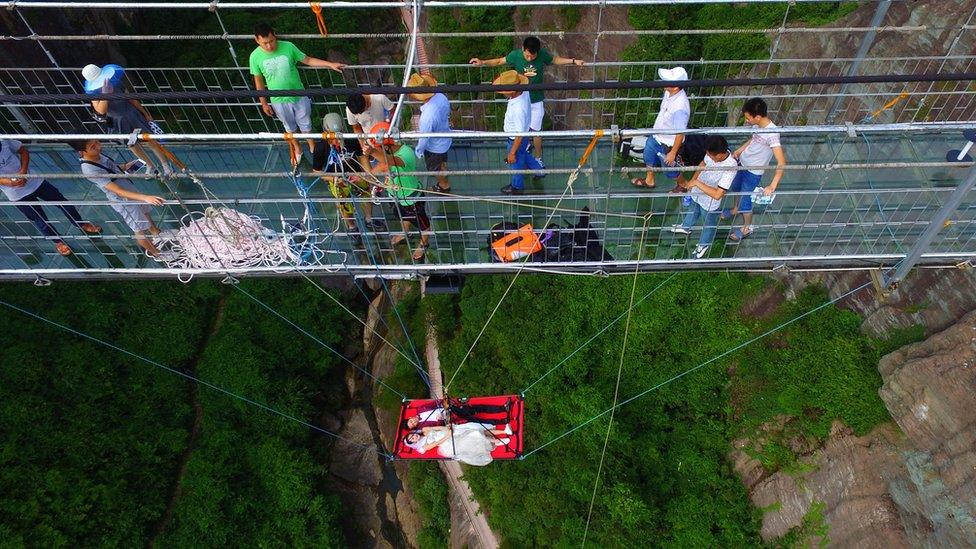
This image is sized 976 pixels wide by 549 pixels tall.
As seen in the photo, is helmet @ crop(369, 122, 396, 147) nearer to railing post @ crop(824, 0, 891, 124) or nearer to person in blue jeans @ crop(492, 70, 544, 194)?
person in blue jeans @ crop(492, 70, 544, 194)

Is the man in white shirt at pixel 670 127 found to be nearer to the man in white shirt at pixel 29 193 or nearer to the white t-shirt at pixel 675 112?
the white t-shirt at pixel 675 112

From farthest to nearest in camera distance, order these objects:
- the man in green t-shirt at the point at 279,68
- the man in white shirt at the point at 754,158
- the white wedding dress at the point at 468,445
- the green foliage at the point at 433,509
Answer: the green foliage at the point at 433,509, the white wedding dress at the point at 468,445, the man in green t-shirt at the point at 279,68, the man in white shirt at the point at 754,158

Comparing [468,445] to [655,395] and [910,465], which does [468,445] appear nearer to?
[655,395]

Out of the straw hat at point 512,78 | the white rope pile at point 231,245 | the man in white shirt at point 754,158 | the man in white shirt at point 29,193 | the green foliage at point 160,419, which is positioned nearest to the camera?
the man in white shirt at point 754,158

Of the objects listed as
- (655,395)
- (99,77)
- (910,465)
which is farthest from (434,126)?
(910,465)

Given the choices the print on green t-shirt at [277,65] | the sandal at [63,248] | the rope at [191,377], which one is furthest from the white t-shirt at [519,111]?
the rope at [191,377]

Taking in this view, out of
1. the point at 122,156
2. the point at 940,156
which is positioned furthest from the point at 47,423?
the point at 940,156

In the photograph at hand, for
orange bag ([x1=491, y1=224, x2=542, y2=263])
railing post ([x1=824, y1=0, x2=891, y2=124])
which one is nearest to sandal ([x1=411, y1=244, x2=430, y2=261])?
orange bag ([x1=491, y1=224, x2=542, y2=263])
